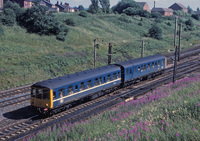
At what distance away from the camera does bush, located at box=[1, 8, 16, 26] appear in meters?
47.1

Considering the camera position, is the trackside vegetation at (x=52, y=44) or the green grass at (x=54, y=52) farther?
the trackside vegetation at (x=52, y=44)

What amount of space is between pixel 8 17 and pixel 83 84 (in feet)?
112

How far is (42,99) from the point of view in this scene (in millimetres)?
17828

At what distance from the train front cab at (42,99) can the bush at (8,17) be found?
33.7m

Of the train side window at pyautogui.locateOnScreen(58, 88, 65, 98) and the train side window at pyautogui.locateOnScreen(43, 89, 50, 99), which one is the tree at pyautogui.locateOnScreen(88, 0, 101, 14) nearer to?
the train side window at pyautogui.locateOnScreen(58, 88, 65, 98)

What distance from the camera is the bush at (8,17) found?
1854 inches

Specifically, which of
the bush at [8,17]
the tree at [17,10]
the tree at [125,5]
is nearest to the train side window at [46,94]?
the bush at [8,17]

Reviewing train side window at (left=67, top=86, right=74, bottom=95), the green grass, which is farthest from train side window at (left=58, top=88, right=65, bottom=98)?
the green grass

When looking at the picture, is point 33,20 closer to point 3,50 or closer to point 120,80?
point 3,50

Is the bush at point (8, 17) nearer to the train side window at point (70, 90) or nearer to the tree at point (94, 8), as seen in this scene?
the train side window at point (70, 90)

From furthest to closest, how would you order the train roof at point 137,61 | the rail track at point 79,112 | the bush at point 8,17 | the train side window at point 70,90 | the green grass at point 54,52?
the bush at point 8,17
the green grass at point 54,52
the train roof at point 137,61
the train side window at point 70,90
the rail track at point 79,112

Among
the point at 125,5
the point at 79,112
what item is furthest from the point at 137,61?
the point at 125,5

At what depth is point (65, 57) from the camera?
38.6 meters

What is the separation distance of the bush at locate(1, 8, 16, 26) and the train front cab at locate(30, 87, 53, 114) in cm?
3370
